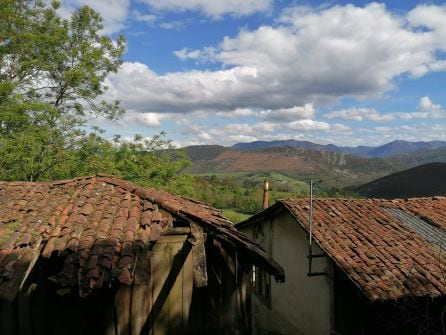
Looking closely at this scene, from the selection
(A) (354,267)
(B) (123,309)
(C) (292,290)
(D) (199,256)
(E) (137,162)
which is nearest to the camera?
(D) (199,256)

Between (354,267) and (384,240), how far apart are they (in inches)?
79.1

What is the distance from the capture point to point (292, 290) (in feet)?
41.1

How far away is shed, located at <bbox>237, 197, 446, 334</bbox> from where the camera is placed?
29.6ft

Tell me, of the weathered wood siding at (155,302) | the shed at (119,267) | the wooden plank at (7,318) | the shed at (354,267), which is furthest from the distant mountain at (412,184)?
the wooden plank at (7,318)

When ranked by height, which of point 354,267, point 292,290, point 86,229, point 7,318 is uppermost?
point 86,229

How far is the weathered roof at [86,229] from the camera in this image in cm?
489

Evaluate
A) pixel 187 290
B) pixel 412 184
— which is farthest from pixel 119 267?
pixel 412 184

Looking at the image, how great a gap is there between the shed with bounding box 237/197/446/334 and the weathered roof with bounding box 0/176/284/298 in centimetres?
471

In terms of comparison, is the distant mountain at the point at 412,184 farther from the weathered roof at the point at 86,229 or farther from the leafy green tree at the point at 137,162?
the weathered roof at the point at 86,229

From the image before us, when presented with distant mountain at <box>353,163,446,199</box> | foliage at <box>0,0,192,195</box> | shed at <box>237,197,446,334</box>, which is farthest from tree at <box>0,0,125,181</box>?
distant mountain at <box>353,163,446,199</box>

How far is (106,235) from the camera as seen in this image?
5496mm

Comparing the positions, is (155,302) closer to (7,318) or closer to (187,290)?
(187,290)

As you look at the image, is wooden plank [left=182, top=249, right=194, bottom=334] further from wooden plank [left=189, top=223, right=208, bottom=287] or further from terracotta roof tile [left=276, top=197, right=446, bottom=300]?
terracotta roof tile [left=276, top=197, right=446, bottom=300]

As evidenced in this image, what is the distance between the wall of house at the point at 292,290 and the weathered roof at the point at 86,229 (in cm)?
579
